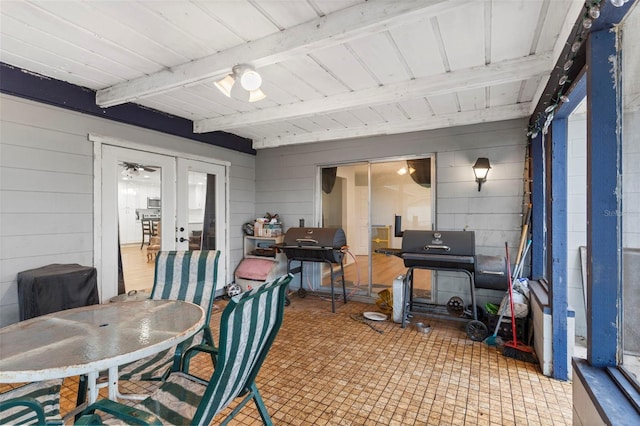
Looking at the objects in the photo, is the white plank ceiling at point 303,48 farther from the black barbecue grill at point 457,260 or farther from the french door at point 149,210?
the black barbecue grill at point 457,260

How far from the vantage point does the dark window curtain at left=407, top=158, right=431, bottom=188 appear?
4.29 meters

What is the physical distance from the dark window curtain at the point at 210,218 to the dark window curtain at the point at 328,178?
172cm

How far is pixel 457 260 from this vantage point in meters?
3.28

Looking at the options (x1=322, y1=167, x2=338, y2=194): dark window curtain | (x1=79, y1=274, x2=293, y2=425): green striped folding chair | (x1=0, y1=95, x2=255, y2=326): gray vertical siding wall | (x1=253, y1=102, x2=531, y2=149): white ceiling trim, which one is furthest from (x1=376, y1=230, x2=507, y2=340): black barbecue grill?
(x1=0, y1=95, x2=255, y2=326): gray vertical siding wall

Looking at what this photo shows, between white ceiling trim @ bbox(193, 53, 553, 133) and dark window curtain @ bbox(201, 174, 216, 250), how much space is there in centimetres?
115

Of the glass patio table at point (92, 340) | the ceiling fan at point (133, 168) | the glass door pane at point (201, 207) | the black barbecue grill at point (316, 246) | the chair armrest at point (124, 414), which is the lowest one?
the chair armrest at point (124, 414)

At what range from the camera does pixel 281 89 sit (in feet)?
9.95

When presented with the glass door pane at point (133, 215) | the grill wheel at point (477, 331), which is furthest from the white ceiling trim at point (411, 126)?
the grill wheel at point (477, 331)

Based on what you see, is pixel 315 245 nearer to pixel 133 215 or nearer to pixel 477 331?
pixel 477 331

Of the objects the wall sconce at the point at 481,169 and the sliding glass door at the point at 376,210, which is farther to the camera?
the sliding glass door at the point at 376,210

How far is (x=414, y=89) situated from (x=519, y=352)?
2.55 metres

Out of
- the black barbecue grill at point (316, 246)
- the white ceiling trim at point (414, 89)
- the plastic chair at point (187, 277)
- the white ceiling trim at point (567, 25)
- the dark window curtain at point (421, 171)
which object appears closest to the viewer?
the white ceiling trim at point (567, 25)

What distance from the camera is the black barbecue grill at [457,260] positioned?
10.6ft

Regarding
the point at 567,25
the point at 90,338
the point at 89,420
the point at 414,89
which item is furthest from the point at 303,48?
the point at 89,420
